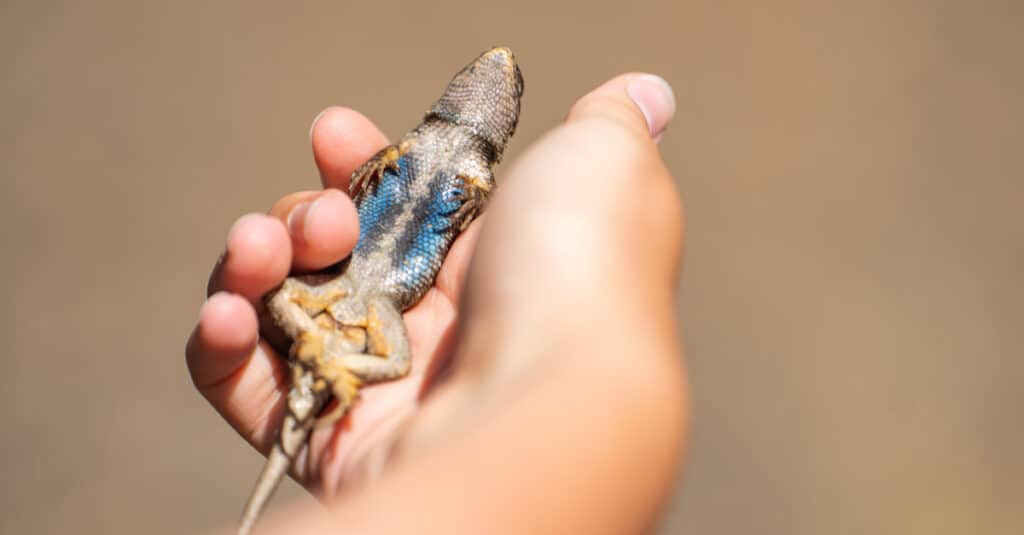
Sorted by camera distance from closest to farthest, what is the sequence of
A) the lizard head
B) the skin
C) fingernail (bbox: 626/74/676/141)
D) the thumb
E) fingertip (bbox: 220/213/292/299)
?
the skin → fingertip (bbox: 220/213/292/299) → the thumb → fingernail (bbox: 626/74/676/141) → the lizard head

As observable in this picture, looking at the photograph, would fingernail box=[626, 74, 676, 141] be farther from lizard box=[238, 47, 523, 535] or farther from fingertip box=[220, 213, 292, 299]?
fingertip box=[220, 213, 292, 299]

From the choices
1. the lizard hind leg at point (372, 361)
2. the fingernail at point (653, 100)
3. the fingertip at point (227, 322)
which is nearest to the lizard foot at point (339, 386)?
the lizard hind leg at point (372, 361)

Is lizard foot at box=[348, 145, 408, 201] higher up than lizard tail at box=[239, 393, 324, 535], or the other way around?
lizard foot at box=[348, 145, 408, 201]

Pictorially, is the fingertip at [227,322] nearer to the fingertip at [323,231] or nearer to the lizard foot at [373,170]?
the fingertip at [323,231]

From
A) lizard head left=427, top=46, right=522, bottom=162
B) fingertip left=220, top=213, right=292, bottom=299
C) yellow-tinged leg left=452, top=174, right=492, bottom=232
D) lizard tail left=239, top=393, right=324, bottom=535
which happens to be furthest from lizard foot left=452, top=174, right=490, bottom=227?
lizard tail left=239, top=393, right=324, bottom=535

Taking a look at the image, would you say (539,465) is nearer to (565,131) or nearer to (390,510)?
(390,510)

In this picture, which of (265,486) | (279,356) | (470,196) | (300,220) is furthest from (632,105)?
(265,486)

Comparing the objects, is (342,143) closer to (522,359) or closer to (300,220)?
(300,220)
